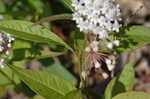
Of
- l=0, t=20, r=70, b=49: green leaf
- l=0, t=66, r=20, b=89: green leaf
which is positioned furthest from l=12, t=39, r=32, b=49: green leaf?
l=0, t=20, r=70, b=49: green leaf

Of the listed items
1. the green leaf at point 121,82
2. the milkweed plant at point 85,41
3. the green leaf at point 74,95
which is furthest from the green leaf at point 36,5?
the green leaf at point 74,95

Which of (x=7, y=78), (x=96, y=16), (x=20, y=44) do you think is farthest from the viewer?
(x=20, y=44)

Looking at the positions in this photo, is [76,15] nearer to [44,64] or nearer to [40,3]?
[44,64]

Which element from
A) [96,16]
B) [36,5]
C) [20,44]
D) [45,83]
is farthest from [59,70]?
[96,16]

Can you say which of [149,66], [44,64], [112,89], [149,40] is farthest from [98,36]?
[149,66]

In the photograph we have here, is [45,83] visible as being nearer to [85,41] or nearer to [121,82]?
[85,41]

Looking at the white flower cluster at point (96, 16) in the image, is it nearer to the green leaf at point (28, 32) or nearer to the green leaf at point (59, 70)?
the green leaf at point (28, 32)

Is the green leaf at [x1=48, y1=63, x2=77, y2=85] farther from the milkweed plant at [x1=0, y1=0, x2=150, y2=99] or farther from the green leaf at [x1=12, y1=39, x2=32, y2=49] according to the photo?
the milkweed plant at [x1=0, y1=0, x2=150, y2=99]
